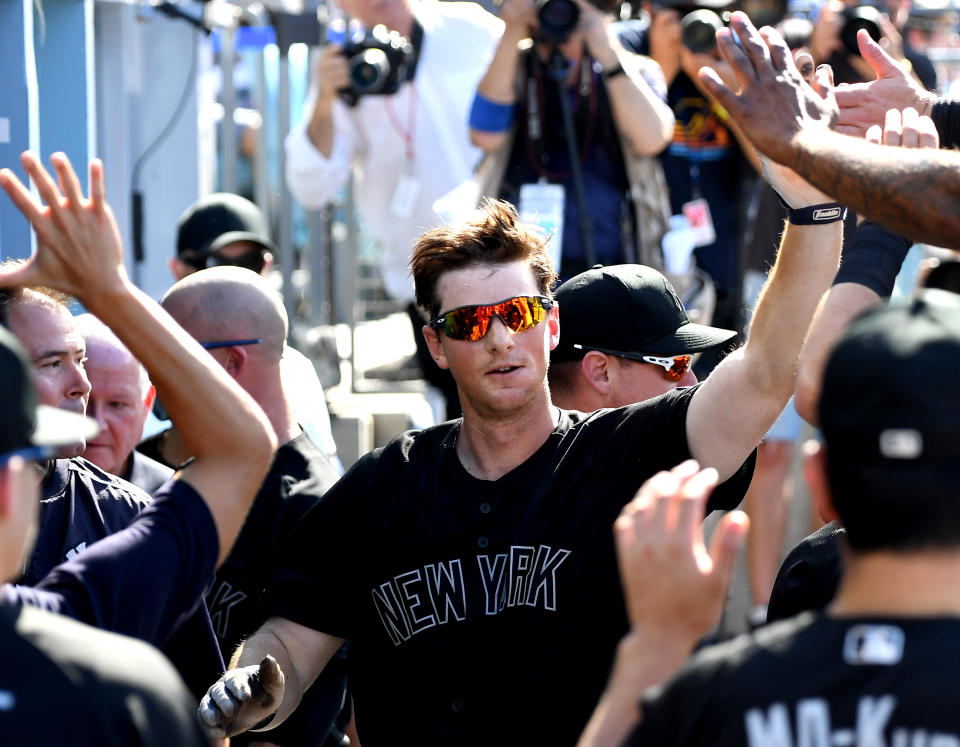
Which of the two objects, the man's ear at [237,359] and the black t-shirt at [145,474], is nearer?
the black t-shirt at [145,474]

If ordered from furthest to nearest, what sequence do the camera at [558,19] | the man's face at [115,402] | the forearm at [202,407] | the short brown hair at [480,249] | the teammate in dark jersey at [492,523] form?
the camera at [558,19] < the man's face at [115,402] < the short brown hair at [480,249] < the teammate in dark jersey at [492,523] < the forearm at [202,407]

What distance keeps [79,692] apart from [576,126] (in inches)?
171

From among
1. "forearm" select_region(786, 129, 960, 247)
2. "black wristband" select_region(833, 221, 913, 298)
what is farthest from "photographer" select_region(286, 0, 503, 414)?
"forearm" select_region(786, 129, 960, 247)

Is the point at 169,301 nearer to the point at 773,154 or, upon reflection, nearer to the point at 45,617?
the point at 773,154

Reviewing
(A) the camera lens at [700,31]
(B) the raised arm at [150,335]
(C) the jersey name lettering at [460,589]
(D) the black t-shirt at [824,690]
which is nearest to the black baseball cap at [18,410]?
(B) the raised arm at [150,335]

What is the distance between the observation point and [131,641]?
1930mm

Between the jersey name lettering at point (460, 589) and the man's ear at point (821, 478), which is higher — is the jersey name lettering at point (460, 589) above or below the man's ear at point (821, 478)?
below

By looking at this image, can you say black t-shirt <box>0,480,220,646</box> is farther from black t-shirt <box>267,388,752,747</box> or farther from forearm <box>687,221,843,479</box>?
forearm <box>687,221,843,479</box>

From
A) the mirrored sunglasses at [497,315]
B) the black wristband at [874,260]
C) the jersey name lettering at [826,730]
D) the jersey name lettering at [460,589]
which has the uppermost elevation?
the black wristband at [874,260]

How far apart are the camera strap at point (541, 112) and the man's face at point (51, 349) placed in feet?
8.97

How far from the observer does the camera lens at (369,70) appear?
5.84m

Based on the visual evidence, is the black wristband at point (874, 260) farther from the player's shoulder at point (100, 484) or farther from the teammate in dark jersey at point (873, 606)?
the player's shoulder at point (100, 484)

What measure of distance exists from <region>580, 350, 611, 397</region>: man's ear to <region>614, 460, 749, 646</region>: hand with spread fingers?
1.83 m

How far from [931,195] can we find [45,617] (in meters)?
1.80
